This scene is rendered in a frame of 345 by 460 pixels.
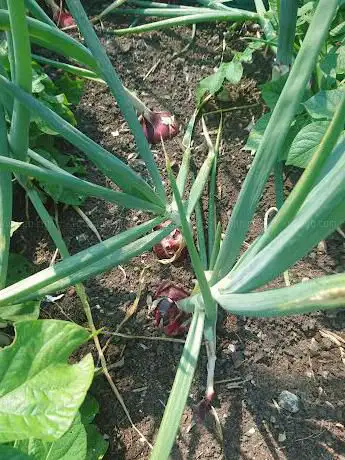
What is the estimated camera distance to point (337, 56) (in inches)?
46.1

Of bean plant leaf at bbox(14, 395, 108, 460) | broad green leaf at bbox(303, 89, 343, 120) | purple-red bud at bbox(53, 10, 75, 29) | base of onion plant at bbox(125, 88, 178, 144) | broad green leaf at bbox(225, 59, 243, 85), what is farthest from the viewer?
purple-red bud at bbox(53, 10, 75, 29)

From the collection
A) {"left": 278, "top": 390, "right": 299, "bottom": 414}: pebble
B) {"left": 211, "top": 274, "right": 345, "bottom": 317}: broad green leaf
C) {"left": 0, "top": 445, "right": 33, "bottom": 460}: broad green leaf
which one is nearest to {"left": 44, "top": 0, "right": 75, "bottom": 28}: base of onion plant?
{"left": 211, "top": 274, "right": 345, "bottom": 317}: broad green leaf

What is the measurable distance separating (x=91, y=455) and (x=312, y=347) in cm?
52

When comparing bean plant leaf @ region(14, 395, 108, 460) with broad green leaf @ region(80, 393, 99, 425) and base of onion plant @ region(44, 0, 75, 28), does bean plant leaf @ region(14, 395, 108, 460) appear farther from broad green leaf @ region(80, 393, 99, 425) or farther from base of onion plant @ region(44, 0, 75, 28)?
base of onion plant @ region(44, 0, 75, 28)

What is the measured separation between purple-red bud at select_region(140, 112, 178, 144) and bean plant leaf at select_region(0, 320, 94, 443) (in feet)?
2.90

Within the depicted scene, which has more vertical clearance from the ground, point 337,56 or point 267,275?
point 337,56

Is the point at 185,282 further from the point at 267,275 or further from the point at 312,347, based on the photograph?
the point at 267,275

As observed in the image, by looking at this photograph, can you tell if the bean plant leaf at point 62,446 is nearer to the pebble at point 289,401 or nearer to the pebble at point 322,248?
the pebble at point 289,401

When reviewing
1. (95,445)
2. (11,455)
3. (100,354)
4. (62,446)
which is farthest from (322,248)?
(11,455)

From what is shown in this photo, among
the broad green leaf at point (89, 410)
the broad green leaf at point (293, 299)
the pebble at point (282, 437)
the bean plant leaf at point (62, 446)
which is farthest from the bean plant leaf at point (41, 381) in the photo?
the pebble at point (282, 437)

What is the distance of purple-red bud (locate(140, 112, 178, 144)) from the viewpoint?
1506 mm

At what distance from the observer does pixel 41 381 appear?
68 centimetres

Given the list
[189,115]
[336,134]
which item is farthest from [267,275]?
[189,115]

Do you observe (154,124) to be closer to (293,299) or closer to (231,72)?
(231,72)
